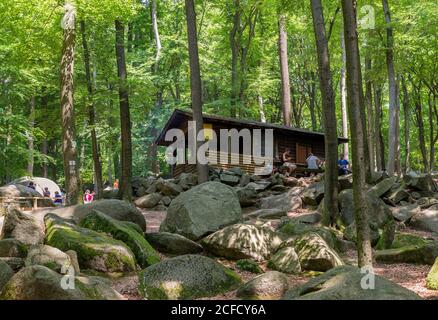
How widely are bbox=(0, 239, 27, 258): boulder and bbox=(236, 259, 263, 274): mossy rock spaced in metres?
4.07

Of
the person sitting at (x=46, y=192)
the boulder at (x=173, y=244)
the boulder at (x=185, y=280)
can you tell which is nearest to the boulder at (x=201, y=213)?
the boulder at (x=173, y=244)

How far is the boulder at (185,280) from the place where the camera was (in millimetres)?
6559

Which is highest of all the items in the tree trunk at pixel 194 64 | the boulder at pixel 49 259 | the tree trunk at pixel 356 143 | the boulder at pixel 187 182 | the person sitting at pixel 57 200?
the tree trunk at pixel 194 64

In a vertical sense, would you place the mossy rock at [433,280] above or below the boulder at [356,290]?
below

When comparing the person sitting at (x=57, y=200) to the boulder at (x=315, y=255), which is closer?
the boulder at (x=315, y=255)

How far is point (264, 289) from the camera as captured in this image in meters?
6.55

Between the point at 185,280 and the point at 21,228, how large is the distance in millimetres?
3903

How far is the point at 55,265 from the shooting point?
21.4 feet

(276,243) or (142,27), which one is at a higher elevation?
(142,27)

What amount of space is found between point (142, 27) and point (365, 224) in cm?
3140

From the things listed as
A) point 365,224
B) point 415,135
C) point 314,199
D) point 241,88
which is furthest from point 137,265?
point 415,135

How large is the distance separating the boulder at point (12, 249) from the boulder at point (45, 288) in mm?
2795

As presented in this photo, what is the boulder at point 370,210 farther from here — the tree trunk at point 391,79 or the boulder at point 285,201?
the tree trunk at point 391,79

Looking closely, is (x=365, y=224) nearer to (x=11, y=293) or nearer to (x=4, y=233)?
(x=11, y=293)
